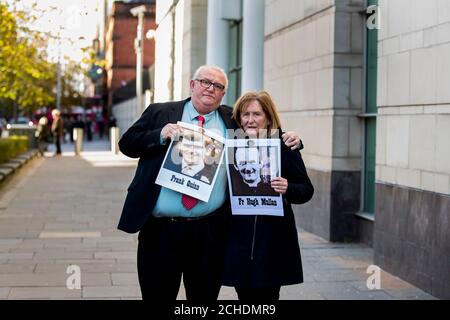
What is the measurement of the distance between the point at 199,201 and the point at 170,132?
0.45 metres

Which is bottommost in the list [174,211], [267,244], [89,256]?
[89,256]

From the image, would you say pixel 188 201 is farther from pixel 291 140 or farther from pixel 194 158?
pixel 291 140

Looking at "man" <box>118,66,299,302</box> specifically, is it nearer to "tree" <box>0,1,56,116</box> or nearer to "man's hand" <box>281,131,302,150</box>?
"man's hand" <box>281,131,302,150</box>

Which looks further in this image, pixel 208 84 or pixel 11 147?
pixel 11 147

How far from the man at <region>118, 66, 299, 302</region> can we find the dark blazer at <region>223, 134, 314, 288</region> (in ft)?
0.43

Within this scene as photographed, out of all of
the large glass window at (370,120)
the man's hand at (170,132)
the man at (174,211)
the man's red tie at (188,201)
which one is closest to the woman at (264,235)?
the man at (174,211)

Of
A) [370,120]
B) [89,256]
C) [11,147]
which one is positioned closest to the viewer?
[89,256]

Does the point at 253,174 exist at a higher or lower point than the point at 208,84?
lower

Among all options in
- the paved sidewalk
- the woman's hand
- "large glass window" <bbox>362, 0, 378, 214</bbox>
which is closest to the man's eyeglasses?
the woman's hand

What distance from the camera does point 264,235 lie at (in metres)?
5.07

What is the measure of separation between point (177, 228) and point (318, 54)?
7459 millimetres

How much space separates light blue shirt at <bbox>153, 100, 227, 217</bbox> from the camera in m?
5.08

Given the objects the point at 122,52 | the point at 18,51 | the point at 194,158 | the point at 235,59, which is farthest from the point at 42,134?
the point at 122,52
